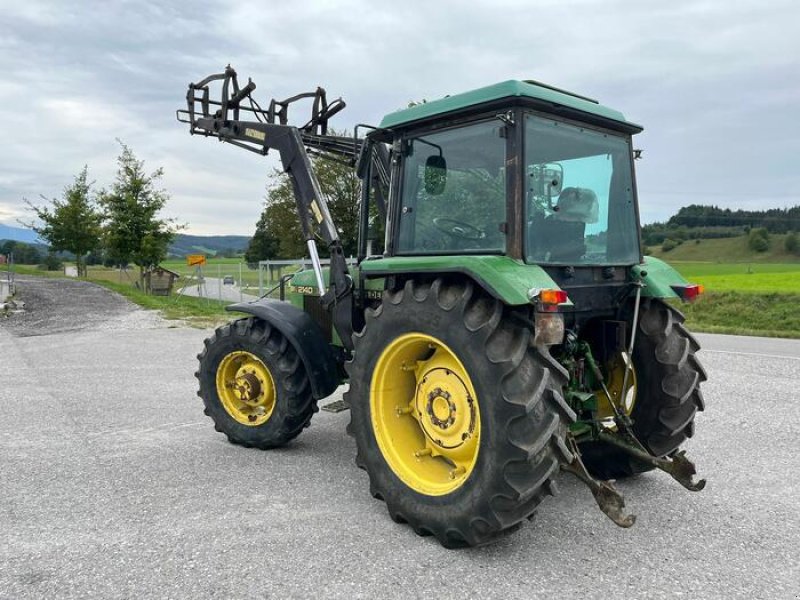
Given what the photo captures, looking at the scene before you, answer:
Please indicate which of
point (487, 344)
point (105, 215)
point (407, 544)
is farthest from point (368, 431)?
point (105, 215)

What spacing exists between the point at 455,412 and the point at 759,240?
149 ft

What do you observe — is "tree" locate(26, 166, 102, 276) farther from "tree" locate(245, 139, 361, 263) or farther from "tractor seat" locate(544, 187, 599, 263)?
"tractor seat" locate(544, 187, 599, 263)

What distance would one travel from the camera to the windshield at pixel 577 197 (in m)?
3.62

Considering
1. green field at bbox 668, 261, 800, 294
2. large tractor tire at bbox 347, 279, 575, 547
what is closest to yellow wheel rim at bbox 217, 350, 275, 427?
large tractor tire at bbox 347, 279, 575, 547

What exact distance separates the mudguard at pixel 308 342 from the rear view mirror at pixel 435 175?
1.62 meters

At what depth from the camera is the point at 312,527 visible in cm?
362

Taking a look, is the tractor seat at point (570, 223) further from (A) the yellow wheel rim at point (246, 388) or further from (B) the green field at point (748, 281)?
(B) the green field at point (748, 281)

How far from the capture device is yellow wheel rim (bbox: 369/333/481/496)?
3.57 m

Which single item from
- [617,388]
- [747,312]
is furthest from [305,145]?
[747,312]

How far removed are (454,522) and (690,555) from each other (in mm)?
1270

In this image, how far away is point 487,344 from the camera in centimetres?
324

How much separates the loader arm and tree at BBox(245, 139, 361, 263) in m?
7.28

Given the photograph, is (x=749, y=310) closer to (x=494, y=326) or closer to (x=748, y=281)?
(x=748, y=281)

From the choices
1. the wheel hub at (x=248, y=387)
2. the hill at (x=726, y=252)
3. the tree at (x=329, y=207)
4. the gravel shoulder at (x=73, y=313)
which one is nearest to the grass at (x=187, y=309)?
the gravel shoulder at (x=73, y=313)
